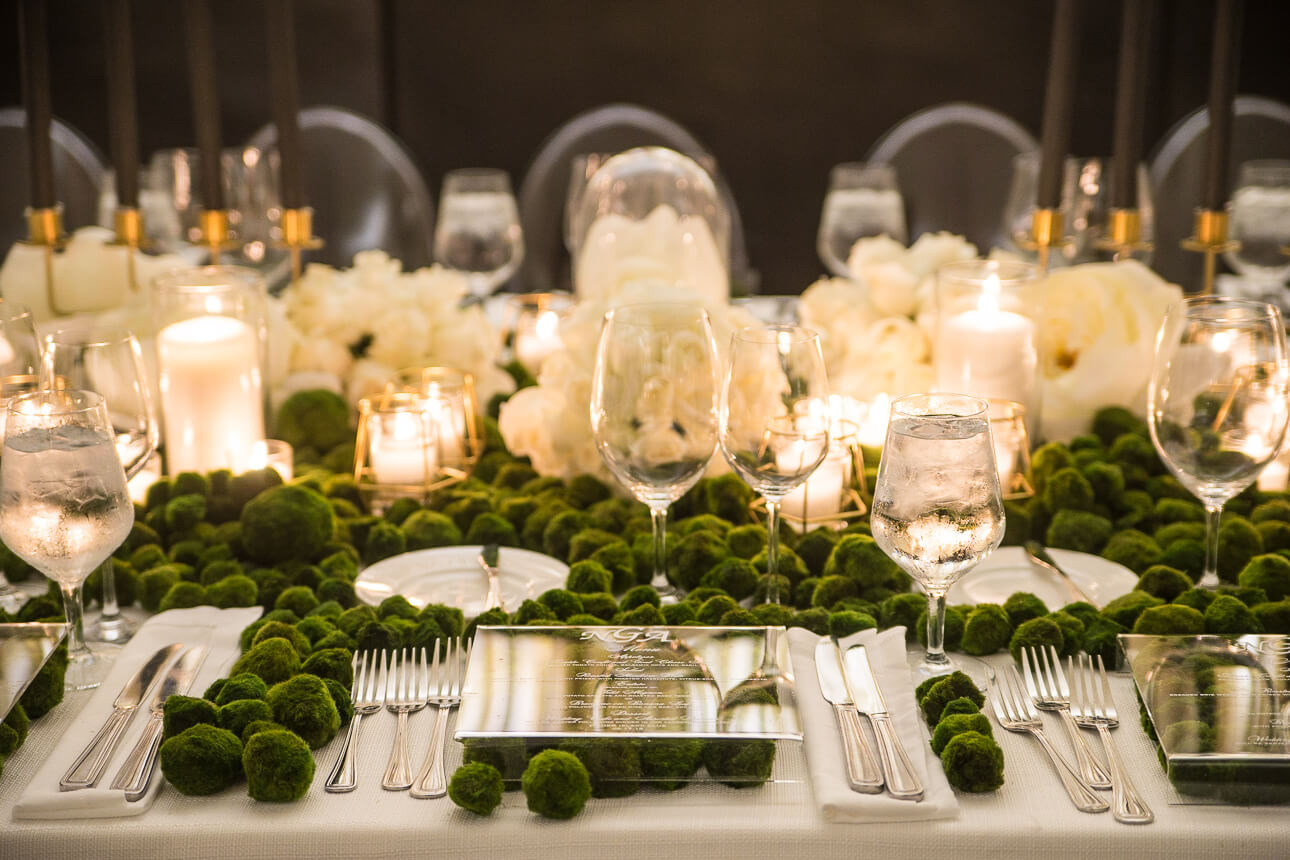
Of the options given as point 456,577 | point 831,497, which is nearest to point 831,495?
point 831,497

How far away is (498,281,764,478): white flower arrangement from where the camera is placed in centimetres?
150

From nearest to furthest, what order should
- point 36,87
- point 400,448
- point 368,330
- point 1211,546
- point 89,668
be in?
point 89,668, point 1211,546, point 400,448, point 36,87, point 368,330

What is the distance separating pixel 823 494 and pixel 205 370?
2.37ft

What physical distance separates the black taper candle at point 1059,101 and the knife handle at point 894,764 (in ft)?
2.71

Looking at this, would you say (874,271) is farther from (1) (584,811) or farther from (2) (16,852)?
(2) (16,852)

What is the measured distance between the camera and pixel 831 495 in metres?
1.42

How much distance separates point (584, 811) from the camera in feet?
2.96

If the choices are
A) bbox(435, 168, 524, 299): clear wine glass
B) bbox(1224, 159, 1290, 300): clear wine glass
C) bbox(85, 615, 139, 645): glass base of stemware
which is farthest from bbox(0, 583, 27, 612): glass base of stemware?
bbox(1224, 159, 1290, 300): clear wine glass

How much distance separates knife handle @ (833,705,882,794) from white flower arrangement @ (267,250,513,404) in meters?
0.93

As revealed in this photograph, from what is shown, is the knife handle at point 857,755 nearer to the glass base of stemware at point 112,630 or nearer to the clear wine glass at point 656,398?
the clear wine glass at point 656,398

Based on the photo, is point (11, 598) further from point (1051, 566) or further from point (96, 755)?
point (1051, 566)

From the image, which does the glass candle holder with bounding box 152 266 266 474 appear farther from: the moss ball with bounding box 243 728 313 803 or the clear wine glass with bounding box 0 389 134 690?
the moss ball with bounding box 243 728 313 803

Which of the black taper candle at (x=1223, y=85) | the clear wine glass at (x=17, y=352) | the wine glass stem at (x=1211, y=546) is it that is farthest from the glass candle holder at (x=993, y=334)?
the clear wine glass at (x=17, y=352)

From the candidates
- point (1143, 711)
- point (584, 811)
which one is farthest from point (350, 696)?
point (1143, 711)
